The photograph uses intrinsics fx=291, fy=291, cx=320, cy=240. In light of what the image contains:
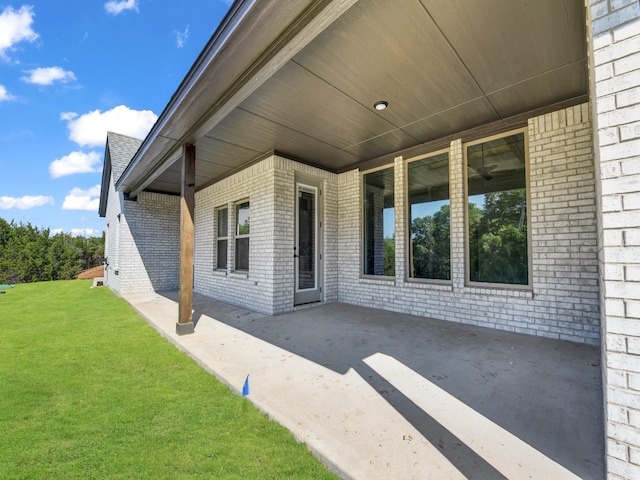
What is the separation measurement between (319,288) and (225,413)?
400cm

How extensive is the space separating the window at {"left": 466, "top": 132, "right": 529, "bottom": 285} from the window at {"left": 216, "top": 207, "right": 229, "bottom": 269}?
5.32 meters

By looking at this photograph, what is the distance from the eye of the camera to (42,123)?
15062 mm

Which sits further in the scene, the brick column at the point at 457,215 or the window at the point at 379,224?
the window at the point at 379,224

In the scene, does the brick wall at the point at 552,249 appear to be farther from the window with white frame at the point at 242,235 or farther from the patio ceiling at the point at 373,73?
the window with white frame at the point at 242,235

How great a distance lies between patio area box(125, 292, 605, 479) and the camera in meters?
1.54

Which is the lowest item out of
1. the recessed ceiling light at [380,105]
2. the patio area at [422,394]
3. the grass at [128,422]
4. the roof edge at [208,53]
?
the grass at [128,422]

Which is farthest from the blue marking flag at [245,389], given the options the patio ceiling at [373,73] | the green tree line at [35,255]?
the green tree line at [35,255]

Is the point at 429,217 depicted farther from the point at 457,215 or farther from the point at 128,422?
the point at 128,422

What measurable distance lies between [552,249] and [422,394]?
9.07ft

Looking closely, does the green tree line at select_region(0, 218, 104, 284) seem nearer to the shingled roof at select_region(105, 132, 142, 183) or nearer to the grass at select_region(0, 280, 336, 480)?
the shingled roof at select_region(105, 132, 142, 183)

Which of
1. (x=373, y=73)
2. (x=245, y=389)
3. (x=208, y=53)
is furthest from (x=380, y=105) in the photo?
(x=245, y=389)

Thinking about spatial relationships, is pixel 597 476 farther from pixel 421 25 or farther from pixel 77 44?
pixel 77 44

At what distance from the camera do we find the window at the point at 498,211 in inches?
159

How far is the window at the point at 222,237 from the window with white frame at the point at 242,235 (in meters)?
0.67
